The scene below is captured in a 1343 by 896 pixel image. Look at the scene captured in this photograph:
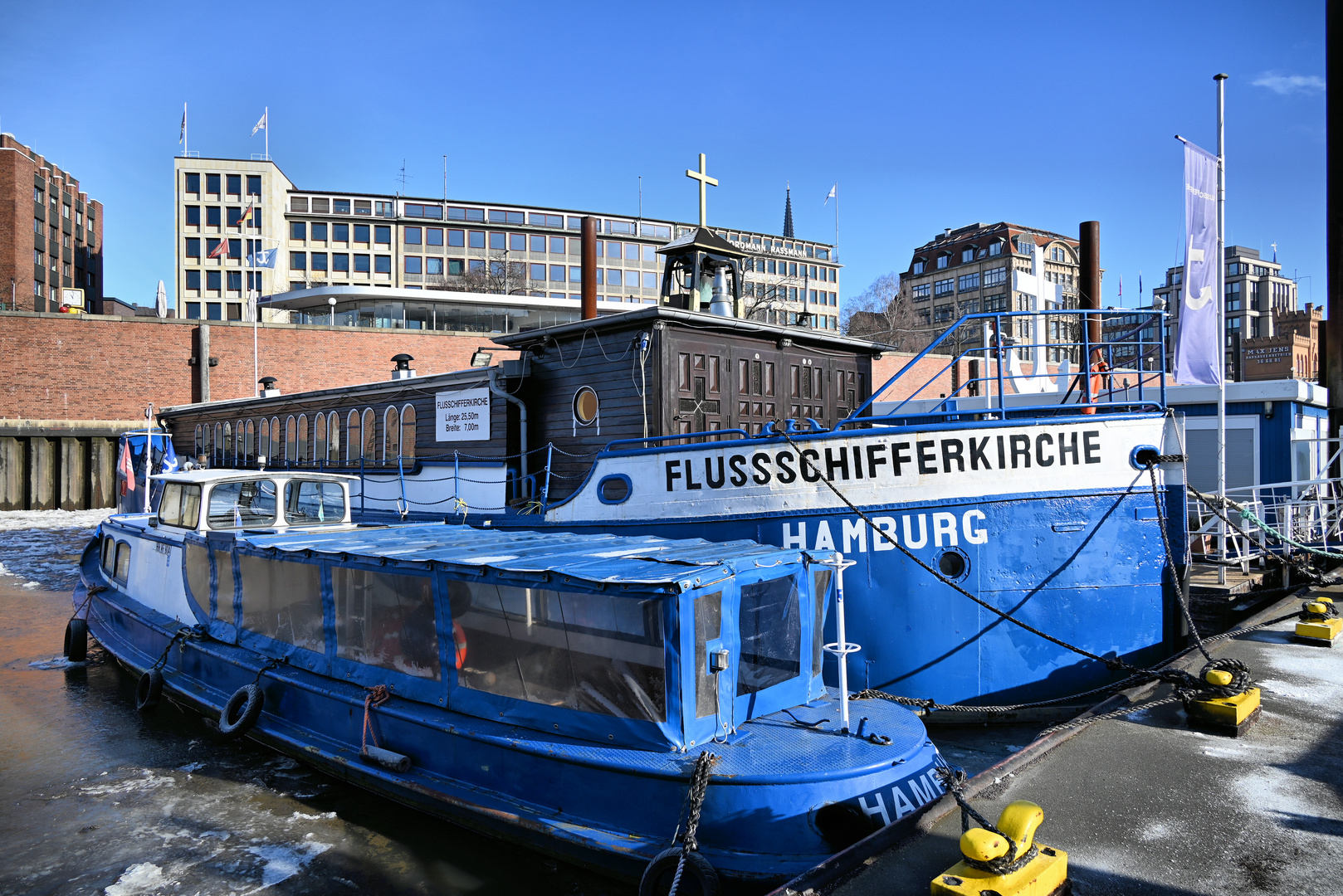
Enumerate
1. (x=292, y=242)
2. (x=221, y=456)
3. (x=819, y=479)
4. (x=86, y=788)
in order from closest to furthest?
(x=86, y=788), (x=819, y=479), (x=221, y=456), (x=292, y=242)

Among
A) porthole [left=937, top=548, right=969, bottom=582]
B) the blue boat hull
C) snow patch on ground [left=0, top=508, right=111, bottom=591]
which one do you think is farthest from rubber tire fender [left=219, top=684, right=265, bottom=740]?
snow patch on ground [left=0, top=508, right=111, bottom=591]

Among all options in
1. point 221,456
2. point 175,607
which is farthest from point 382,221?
point 175,607

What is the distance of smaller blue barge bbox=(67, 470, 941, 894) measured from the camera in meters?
5.36

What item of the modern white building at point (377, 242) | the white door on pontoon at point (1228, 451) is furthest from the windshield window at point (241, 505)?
the modern white building at point (377, 242)

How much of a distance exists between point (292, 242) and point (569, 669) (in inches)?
3013

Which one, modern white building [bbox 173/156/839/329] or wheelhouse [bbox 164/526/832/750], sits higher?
modern white building [bbox 173/156/839/329]

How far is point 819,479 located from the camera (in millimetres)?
8523

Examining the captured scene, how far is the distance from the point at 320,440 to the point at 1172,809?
1625 centimetres

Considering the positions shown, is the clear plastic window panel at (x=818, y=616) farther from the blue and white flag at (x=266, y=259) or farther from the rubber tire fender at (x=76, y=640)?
the blue and white flag at (x=266, y=259)

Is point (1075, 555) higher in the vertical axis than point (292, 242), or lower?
lower

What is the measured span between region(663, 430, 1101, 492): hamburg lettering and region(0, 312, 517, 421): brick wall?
1101 inches

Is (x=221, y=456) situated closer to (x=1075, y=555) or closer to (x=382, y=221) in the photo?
(x=1075, y=555)

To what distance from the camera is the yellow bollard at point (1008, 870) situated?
402cm

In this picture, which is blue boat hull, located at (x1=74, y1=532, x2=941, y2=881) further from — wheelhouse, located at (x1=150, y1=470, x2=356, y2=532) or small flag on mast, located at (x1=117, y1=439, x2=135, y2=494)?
small flag on mast, located at (x1=117, y1=439, x2=135, y2=494)
